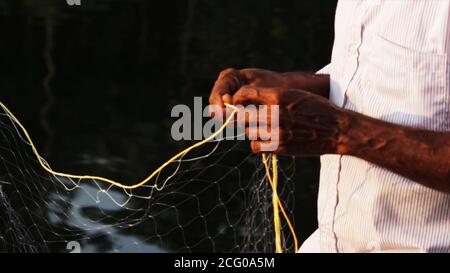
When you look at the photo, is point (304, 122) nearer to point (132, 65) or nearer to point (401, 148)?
point (401, 148)

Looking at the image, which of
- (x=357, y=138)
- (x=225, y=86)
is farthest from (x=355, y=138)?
(x=225, y=86)

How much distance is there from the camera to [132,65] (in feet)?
32.3

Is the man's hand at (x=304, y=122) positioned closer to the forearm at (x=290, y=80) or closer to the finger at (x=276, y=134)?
the finger at (x=276, y=134)

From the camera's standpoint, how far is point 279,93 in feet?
5.17

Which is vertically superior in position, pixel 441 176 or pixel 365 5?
pixel 365 5

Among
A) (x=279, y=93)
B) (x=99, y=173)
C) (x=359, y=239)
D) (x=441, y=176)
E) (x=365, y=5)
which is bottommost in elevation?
(x=99, y=173)

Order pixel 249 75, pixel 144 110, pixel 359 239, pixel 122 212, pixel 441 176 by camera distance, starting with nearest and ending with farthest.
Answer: pixel 441 176
pixel 359 239
pixel 249 75
pixel 122 212
pixel 144 110

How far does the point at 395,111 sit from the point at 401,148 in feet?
0.28

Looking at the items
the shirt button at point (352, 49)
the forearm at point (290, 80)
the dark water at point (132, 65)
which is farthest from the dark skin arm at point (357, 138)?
the dark water at point (132, 65)

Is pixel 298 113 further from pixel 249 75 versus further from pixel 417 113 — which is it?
pixel 249 75

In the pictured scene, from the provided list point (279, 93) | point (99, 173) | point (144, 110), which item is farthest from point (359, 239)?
point (144, 110)

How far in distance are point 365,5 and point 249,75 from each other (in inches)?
13.4

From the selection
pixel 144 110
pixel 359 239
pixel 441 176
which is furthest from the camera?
pixel 144 110

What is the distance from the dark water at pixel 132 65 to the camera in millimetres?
6223
